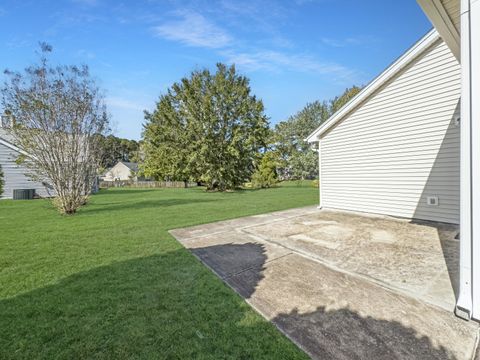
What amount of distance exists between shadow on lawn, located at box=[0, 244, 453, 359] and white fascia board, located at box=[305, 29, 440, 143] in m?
6.46

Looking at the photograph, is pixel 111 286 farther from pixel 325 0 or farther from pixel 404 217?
pixel 325 0

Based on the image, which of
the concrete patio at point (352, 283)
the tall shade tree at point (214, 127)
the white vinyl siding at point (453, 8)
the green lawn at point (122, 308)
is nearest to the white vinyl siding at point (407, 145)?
the concrete patio at point (352, 283)

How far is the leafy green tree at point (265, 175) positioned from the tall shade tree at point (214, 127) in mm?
1665

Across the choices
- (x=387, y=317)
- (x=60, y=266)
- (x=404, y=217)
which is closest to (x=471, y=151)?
(x=387, y=317)

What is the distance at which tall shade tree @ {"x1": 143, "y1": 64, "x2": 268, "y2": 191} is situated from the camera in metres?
20.0

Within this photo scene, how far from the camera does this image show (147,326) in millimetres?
2111

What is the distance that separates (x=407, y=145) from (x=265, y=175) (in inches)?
730

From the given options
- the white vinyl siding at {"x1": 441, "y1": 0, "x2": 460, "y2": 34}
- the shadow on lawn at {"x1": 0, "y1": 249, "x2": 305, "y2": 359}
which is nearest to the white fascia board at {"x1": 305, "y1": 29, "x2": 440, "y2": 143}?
the white vinyl siding at {"x1": 441, "y1": 0, "x2": 460, "y2": 34}

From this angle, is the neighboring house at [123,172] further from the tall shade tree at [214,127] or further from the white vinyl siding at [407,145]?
the white vinyl siding at [407,145]

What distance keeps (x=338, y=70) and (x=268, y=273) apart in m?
13.7

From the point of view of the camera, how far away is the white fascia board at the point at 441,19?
2.63 metres

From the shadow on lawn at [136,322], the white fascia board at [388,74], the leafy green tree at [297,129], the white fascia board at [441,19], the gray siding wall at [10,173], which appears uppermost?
the leafy green tree at [297,129]

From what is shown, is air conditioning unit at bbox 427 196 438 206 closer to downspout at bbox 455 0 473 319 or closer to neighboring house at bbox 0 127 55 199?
downspout at bbox 455 0 473 319

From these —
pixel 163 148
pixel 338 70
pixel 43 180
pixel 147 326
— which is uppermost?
pixel 338 70
